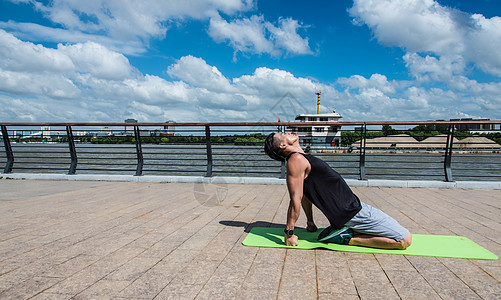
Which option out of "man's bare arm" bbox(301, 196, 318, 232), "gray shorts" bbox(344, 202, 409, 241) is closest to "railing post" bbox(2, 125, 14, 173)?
"man's bare arm" bbox(301, 196, 318, 232)

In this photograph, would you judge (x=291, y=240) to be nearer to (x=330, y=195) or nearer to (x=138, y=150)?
(x=330, y=195)

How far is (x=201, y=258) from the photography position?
260 cm

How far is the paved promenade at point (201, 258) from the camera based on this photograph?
79.5 inches

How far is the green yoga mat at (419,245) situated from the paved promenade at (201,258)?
0.09 meters

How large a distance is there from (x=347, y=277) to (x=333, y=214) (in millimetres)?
668

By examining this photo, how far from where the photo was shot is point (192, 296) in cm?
194

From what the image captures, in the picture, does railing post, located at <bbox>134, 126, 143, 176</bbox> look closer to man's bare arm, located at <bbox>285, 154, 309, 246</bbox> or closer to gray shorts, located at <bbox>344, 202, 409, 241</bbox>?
man's bare arm, located at <bbox>285, 154, 309, 246</bbox>

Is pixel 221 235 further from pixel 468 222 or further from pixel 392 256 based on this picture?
pixel 468 222

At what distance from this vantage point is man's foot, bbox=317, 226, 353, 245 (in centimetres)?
290

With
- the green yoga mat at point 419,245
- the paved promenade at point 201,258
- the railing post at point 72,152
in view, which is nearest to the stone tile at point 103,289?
the paved promenade at point 201,258

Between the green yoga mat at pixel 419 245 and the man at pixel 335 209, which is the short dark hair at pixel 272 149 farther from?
the green yoga mat at pixel 419 245

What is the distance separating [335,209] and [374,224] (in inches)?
14.2

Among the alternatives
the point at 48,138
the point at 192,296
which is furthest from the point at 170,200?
the point at 48,138

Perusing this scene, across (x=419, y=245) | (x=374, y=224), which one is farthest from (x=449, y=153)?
(x=374, y=224)
